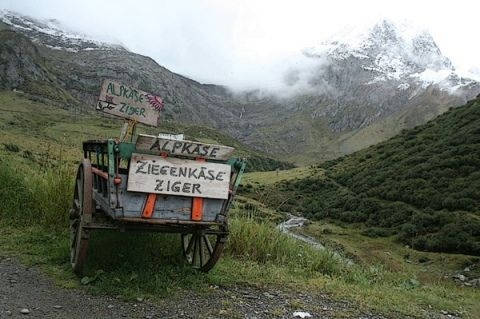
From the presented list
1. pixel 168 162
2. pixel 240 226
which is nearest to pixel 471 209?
pixel 240 226

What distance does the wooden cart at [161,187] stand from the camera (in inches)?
258

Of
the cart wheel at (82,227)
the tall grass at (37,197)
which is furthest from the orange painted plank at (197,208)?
the tall grass at (37,197)

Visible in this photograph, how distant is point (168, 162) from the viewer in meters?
6.73

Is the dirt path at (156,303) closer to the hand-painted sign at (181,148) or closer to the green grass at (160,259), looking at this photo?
the green grass at (160,259)

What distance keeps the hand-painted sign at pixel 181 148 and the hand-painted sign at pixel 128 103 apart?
1575 mm

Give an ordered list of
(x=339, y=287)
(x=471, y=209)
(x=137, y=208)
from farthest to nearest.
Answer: (x=471, y=209)
(x=339, y=287)
(x=137, y=208)

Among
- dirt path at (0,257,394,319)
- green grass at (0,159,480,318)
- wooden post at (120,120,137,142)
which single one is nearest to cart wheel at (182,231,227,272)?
green grass at (0,159,480,318)

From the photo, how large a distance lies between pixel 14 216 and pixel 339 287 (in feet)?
23.1

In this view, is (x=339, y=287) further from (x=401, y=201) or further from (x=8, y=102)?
(x=8, y=102)

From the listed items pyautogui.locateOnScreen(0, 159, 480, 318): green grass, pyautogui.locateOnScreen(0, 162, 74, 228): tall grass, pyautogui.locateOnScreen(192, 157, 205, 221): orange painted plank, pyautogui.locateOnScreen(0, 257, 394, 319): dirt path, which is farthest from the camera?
pyautogui.locateOnScreen(0, 162, 74, 228): tall grass

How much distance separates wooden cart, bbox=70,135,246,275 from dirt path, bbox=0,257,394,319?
706mm

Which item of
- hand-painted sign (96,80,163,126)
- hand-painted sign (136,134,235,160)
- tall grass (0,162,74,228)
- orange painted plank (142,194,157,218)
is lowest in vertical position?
tall grass (0,162,74,228)

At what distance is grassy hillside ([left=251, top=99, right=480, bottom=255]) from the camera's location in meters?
66.0

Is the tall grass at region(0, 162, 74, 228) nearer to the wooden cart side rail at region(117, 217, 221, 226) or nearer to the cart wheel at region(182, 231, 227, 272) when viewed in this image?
the cart wheel at region(182, 231, 227, 272)
